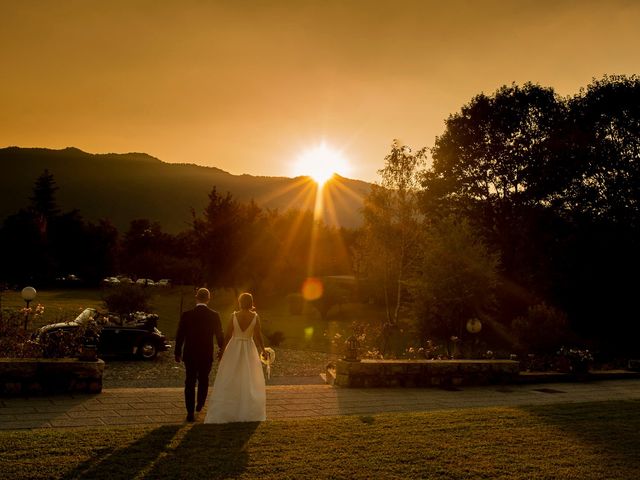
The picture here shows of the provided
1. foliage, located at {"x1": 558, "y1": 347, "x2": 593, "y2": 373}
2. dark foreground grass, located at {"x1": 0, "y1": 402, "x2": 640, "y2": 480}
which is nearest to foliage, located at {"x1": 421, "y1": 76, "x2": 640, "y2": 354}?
foliage, located at {"x1": 558, "y1": 347, "x2": 593, "y2": 373}

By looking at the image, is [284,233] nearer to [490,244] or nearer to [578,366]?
[490,244]

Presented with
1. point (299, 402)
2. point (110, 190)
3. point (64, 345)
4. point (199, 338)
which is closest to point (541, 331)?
point (299, 402)

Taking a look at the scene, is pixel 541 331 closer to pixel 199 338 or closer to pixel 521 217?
pixel 521 217

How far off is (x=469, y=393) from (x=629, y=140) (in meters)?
26.7

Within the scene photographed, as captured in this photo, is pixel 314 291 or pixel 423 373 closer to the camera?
pixel 423 373

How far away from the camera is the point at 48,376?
33.0 ft

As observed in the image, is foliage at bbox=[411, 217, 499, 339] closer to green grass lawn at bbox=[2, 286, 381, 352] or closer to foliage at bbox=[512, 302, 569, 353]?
foliage at bbox=[512, 302, 569, 353]

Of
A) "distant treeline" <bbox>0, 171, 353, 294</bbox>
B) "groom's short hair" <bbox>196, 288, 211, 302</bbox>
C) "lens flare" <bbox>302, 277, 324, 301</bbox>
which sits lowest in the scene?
"groom's short hair" <bbox>196, 288, 211, 302</bbox>

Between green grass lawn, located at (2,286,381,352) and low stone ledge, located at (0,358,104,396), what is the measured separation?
541 inches

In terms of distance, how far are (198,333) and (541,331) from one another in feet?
68.4

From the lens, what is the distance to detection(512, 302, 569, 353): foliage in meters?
26.2

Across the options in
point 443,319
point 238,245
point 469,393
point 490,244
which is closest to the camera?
point 469,393

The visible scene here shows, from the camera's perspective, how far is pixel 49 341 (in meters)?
11.0

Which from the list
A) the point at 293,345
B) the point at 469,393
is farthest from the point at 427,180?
the point at 469,393
